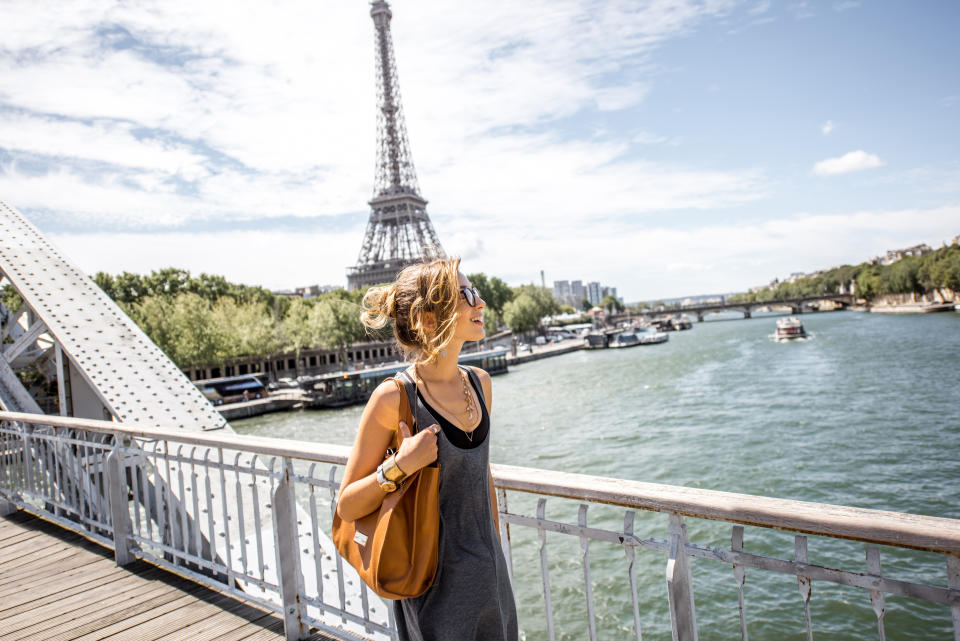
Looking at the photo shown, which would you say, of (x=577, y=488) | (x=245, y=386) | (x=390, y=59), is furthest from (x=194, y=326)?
(x=390, y=59)

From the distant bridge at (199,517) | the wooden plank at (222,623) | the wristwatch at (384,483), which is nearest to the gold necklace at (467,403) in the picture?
the wristwatch at (384,483)

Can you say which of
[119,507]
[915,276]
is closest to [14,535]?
[119,507]

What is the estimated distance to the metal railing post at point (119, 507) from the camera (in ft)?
14.1

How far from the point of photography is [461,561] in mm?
1771

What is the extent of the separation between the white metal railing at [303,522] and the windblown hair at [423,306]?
72cm

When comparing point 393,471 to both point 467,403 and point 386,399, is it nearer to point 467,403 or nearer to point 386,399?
point 386,399

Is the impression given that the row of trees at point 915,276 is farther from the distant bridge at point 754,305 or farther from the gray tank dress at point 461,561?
the gray tank dress at point 461,561

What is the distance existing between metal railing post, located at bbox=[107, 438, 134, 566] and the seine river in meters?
6.21

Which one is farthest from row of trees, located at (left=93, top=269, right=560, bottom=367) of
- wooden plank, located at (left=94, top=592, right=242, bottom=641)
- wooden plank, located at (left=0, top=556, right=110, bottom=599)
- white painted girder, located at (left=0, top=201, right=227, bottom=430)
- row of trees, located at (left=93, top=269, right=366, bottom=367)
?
wooden plank, located at (left=94, top=592, right=242, bottom=641)

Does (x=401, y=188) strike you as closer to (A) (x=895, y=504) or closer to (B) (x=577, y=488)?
(A) (x=895, y=504)

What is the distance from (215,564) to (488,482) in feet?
8.90

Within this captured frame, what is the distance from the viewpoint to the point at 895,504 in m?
12.9

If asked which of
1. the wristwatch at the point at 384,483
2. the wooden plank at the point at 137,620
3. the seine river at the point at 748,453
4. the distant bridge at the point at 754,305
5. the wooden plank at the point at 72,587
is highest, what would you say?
the wristwatch at the point at 384,483

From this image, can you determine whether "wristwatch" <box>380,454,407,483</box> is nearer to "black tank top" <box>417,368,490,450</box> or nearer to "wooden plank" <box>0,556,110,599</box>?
"black tank top" <box>417,368,490,450</box>
